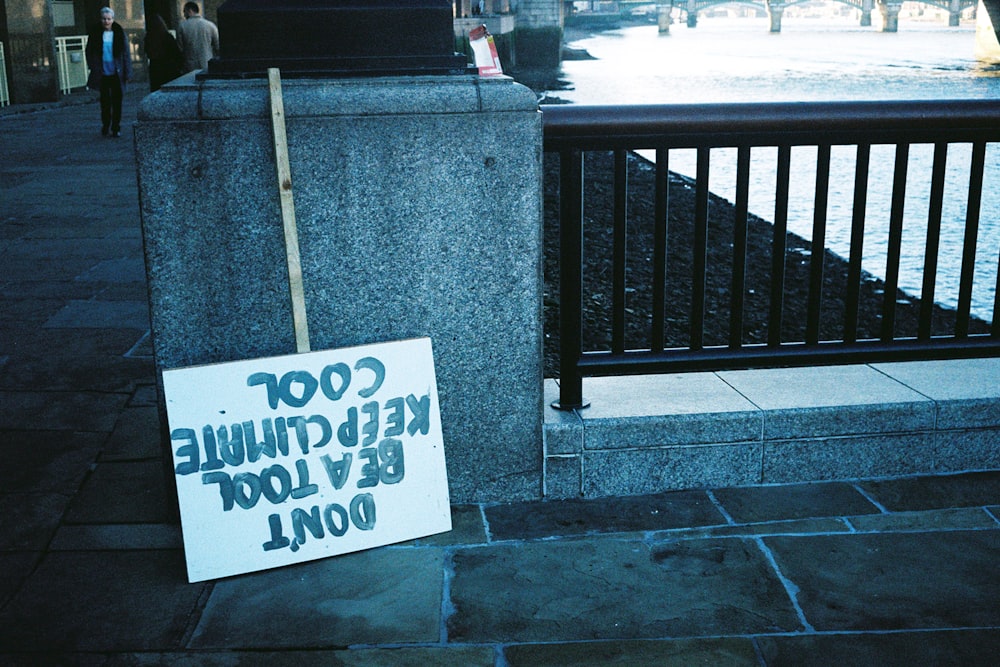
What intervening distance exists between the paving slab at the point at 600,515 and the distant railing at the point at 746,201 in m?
0.36

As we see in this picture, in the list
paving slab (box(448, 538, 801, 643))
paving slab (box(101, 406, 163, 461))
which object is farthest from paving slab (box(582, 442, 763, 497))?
paving slab (box(101, 406, 163, 461))

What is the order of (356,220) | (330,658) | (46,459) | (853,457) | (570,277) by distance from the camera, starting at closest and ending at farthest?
1. (330,658)
2. (356,220)
3. (570,277)
4. (853,457)
5. (46,459)

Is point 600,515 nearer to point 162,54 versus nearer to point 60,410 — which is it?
point 60,410

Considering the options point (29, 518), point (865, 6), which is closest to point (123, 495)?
point (29, 518)

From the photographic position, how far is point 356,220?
3291 mm

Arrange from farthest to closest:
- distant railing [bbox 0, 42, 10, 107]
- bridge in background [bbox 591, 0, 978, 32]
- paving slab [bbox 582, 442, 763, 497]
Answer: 1. bridge in background [bbox 591, 0, 978, 32]
2. distant railing [bbox 0, 42, 10, 107]
3. paving slab [bbox 582, 442, 763, 497]

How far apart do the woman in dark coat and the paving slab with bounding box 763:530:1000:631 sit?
14.0m

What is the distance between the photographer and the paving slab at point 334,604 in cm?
284

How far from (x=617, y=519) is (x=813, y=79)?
137ft

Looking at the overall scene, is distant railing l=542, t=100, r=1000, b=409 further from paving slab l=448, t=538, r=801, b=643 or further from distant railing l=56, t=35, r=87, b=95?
distant railing l=56, t=35, r=87, b=95

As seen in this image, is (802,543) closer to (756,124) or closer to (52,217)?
(756,124)

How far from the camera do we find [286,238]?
321 cm

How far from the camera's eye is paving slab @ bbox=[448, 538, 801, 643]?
287 cm

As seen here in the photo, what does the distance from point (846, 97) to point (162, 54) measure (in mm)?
23365
